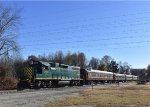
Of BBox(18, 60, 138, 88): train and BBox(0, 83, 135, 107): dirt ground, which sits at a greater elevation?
BBox(18, 60, 138, 88): train

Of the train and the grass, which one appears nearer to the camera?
the grass

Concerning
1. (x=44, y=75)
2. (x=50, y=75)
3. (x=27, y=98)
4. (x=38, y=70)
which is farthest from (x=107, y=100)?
(x=50, y=75)

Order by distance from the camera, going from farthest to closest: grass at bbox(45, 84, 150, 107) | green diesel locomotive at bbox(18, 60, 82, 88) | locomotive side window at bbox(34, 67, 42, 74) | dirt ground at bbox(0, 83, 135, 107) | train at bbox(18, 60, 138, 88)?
locomotive side window at bbox(34, 67, 42, 74) → train at bbox(18, 60, 138, 88) → green diesel locomotive at bbox(18, 60, 82, 88) → grass at bbox(45, 84, 150, 107) → dirt ground at bbox(0, 83, 135, 107)

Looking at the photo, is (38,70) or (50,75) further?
(50,75)

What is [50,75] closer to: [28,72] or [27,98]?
[28,72]

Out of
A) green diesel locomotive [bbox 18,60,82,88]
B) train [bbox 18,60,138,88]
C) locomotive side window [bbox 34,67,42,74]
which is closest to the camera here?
green diesel locomotive [bbox 18,60,82,88]

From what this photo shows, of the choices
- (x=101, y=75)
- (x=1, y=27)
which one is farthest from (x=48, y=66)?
(x=101, y=75)

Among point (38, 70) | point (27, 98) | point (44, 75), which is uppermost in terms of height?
point (38, 70)

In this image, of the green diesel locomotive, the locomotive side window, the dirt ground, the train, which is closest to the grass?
the dirt ground

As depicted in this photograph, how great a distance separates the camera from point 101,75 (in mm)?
93000

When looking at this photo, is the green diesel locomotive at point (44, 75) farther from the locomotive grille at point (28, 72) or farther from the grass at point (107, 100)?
the grass at point (107, 100)

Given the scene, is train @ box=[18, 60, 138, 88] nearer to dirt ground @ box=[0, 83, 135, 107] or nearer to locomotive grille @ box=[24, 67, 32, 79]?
locomotive grille @ box=[24, 67, 32, 79]

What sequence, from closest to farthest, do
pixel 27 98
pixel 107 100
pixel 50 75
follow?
pixel 107 100 < pixel 27 98 < pixel 50 75

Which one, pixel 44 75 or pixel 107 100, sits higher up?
pixel 44 75
